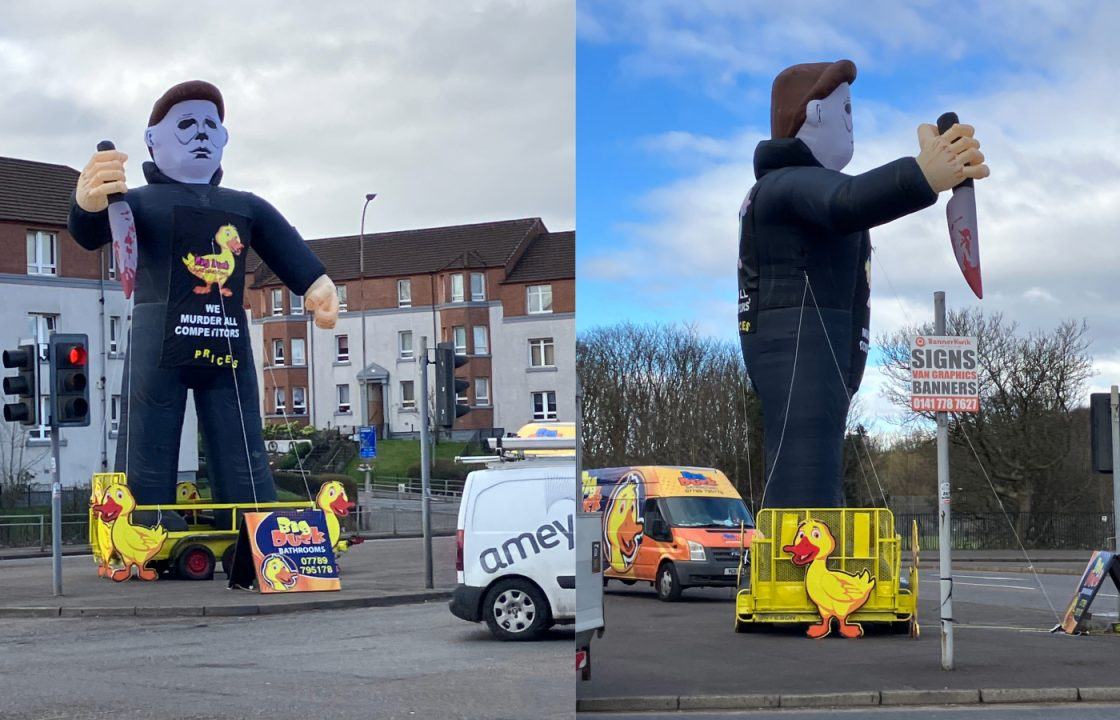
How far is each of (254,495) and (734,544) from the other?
24.4 ft

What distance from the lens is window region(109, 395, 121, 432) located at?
61.6 ft

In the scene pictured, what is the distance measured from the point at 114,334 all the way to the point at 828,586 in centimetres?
950

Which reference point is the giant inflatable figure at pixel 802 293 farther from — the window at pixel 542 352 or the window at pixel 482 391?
the window at pixel 542 352

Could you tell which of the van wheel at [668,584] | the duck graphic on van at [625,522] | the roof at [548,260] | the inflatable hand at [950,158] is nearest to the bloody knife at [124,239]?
the roof at [548,260]

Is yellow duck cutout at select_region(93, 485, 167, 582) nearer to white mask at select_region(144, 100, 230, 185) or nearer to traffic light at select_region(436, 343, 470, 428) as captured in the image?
white mask at select_region(144, 100, 230, 185)

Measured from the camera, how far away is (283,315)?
52.2 feet

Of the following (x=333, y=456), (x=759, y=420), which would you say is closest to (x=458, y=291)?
(x=333, y=456)

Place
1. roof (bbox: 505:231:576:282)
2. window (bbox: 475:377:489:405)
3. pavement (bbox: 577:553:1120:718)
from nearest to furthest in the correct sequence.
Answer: roof (bbox: 505:231:576:282), pavement (bbox: 577:553:1120:718), window (bbox: 475:377:489:405)

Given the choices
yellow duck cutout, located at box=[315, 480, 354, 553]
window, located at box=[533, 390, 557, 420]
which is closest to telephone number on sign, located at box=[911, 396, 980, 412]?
window, located at box=[533, 390, 557, 420]

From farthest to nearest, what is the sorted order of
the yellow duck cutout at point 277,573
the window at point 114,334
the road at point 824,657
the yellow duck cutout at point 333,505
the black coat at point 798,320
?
the window at point 114,334 → the yellow duck cutout at point 277,573 → the yellow duck cutout at point 333,505 → the black coat at point 798,320 → the road at point 824,657

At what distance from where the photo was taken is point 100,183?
55.4 feet

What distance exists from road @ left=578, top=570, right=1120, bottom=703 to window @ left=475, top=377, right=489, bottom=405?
8.30 ft

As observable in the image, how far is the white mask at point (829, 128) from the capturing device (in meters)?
16.5

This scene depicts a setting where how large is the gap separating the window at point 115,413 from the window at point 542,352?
35.1ft
